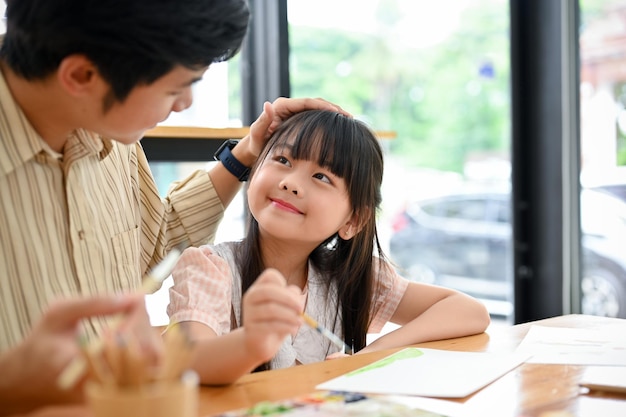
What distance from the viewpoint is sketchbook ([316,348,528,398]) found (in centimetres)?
100

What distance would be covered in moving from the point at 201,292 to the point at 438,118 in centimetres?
359

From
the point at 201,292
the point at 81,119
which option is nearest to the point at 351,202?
the point at 201,292

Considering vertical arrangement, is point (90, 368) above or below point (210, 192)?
below

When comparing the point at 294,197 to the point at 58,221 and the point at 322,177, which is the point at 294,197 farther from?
the point at 58,221

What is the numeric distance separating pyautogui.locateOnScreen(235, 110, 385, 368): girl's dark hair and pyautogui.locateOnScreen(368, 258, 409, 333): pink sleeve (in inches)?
0.7

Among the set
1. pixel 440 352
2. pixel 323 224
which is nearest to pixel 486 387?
pixel 440 352

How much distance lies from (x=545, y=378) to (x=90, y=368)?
2.28ft

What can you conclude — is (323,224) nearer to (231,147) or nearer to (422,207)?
(231,147)

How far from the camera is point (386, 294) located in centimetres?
159

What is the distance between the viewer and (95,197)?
1.26 m

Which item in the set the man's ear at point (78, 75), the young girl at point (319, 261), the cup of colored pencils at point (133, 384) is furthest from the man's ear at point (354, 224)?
the cup of colored pencils at point (133, 384)

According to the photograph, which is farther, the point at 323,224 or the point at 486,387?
the point at 323,224

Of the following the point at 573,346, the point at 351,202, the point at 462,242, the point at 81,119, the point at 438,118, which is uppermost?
the point at 438,118

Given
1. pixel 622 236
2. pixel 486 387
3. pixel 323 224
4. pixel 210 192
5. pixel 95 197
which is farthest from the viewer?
pixel 622 236
